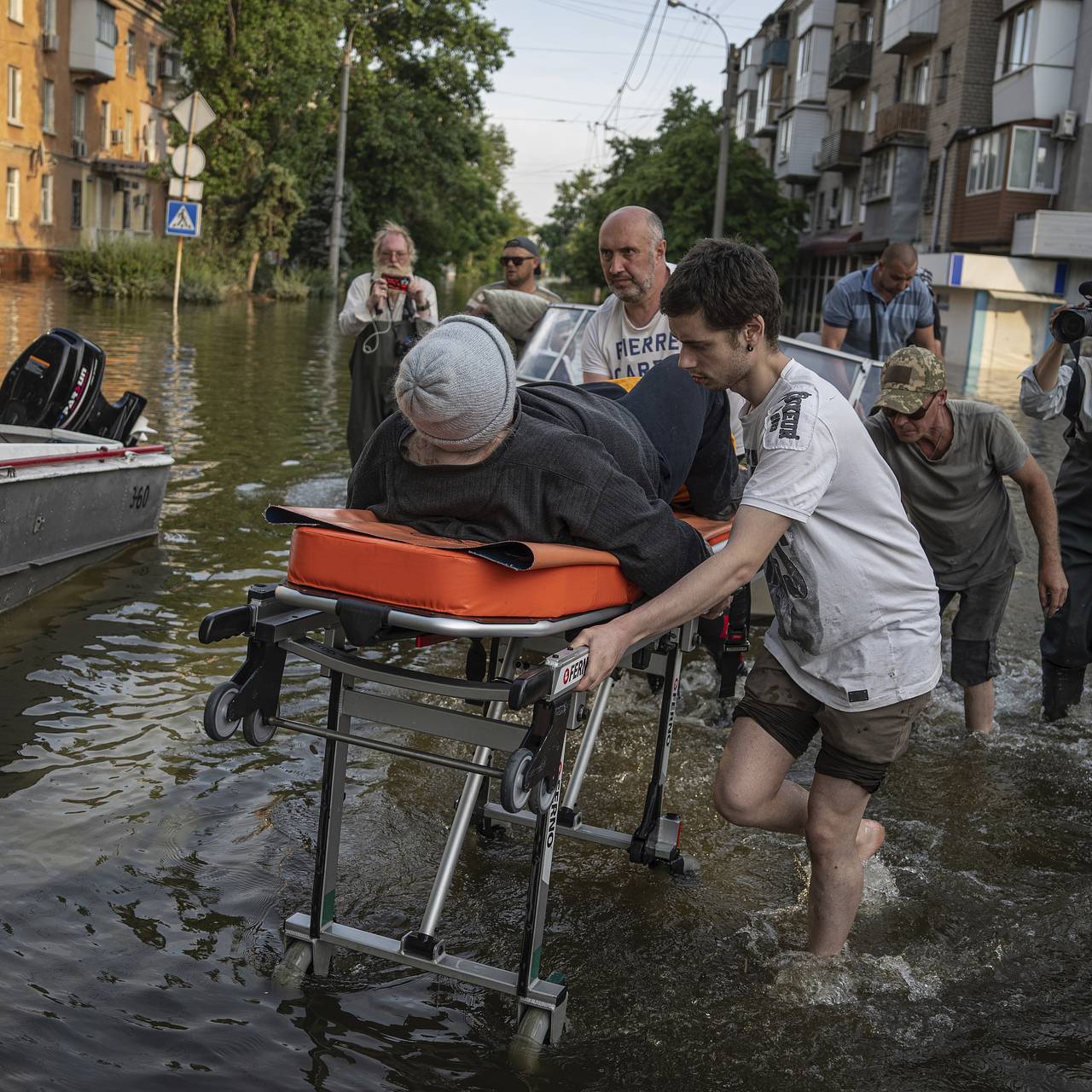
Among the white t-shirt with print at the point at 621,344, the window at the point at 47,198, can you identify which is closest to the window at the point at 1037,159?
the window at the point at 47,198

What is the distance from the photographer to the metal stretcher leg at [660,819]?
468 centimetres

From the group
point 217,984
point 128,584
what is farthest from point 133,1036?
point 128,584

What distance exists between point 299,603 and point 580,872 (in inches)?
79.3

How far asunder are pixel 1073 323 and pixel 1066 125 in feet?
111

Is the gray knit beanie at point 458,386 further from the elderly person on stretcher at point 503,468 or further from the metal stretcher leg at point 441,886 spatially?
the metal stretcher leg at point 441,886

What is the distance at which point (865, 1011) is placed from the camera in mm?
4016

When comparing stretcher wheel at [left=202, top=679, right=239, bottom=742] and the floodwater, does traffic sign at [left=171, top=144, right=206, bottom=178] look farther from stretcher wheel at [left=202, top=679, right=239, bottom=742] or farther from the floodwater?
stretcher wheel at [left=202, top=679, right=239, bottom=742]

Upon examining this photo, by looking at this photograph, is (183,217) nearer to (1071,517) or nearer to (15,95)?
(1071,517)

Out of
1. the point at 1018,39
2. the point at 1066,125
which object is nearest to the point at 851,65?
the point at 1018,39

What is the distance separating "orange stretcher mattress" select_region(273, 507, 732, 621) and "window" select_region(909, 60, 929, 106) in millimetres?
45764

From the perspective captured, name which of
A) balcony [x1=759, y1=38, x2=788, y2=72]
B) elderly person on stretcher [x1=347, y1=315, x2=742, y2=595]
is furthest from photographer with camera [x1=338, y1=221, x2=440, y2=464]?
balcony [x1=759, y1=38, x2=788, y2=72]

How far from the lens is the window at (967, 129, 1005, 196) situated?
125 feet

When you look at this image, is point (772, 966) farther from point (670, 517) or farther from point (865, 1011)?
point (670, 517)

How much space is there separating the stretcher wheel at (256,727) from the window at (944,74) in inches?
1736
